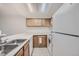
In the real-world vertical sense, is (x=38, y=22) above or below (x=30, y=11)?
below

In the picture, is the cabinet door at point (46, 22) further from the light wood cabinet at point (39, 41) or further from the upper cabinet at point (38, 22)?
the light wood cabinet at point (39, 41)

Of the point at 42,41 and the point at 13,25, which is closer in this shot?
the point at 13,25

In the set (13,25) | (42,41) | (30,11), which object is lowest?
(42,41)

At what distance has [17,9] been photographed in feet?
4.17

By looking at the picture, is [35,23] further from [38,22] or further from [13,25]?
[13,25]

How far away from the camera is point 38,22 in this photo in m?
1.35

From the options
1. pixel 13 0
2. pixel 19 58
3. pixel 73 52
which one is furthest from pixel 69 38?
pixel 13 0

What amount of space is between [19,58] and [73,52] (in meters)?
0.51

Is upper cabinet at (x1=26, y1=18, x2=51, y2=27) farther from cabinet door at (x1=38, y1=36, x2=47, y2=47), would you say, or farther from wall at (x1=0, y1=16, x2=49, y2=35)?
cabinet door at (x1=38, y1=36, x2=47, y2=47)

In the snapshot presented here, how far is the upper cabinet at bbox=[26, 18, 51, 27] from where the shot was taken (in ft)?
4.42

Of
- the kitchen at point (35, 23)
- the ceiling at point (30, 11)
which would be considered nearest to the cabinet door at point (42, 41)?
the kitchen at point (35, 23)

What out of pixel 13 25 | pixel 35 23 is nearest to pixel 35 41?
pixel 35 23

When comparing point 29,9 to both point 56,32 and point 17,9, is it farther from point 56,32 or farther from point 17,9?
point 56,32

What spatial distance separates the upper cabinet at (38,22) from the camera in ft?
4.42
